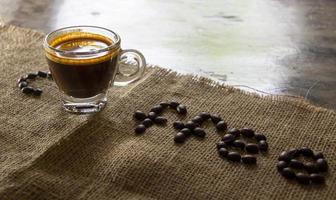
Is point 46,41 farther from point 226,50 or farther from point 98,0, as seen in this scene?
point 98,0

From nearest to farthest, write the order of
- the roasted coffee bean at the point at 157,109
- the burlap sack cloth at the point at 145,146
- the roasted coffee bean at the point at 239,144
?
the burlap sack cloth at the point at 145,146 < the roasted coffee bean at the point at 239,144 < the roasted coffee bean at the point at 157,109

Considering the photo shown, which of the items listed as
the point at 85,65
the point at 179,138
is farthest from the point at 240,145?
the point at 85,65

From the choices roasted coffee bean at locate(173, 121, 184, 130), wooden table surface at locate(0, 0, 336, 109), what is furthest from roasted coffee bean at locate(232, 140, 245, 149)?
wooden table surface at locate(0, 0, 336, 109)

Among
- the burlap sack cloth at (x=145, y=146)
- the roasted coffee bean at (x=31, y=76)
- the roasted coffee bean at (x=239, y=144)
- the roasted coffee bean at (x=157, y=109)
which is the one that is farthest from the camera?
the roasted coffee bean at (x=31, y=76)

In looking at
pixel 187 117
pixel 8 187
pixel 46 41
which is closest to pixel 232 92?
pixel 187 117

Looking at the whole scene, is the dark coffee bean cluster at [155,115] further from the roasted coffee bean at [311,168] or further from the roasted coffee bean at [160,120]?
the roasted coffee bean at [311,168]

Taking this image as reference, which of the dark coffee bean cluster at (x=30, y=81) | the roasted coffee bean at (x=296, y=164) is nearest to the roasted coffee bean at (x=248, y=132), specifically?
the roasted coffee bean at (x=296, y=164)

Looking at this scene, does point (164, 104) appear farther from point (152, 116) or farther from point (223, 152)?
point (223, 152)
